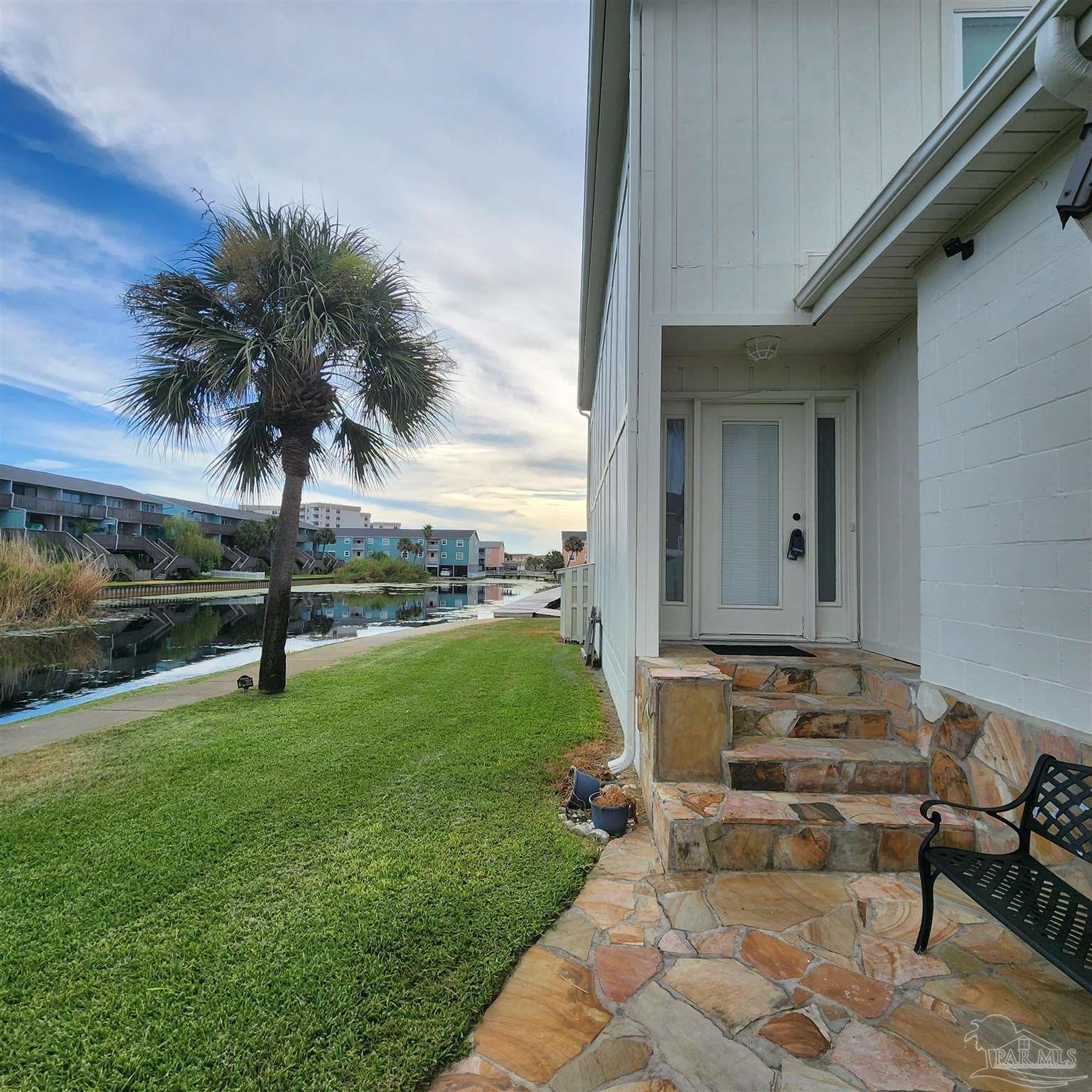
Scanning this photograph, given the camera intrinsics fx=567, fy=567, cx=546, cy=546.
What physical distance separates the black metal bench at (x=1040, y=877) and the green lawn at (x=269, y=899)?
4.56 ft

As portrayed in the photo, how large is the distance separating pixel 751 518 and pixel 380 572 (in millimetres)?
42521

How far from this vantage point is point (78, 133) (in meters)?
9.08

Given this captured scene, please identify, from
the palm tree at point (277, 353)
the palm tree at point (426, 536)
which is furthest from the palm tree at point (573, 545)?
the palm tree at point (426, 536)

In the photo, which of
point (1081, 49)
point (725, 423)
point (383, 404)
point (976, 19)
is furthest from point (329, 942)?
point (976, 19)

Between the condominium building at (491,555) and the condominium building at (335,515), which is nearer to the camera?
the condominium building at (491,555)

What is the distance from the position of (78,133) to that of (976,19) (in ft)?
39.5

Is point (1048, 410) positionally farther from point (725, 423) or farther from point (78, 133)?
point (78, 133)

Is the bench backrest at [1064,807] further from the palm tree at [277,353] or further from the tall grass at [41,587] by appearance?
the tall grass at [41,587]

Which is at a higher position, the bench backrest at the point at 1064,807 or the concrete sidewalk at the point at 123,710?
the bench backrest at the point at 1064,807

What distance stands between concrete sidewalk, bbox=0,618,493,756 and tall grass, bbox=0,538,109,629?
6.74 metres

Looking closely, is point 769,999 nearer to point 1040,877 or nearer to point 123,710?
point 1040,877

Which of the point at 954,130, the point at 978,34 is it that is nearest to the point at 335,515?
the point at 978,34

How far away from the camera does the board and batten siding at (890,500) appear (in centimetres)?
369

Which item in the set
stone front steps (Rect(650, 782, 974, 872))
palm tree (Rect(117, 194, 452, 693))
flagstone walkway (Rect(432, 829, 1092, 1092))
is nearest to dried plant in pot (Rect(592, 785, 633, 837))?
stone front steps (Rect(650, 782, 974, 872))
